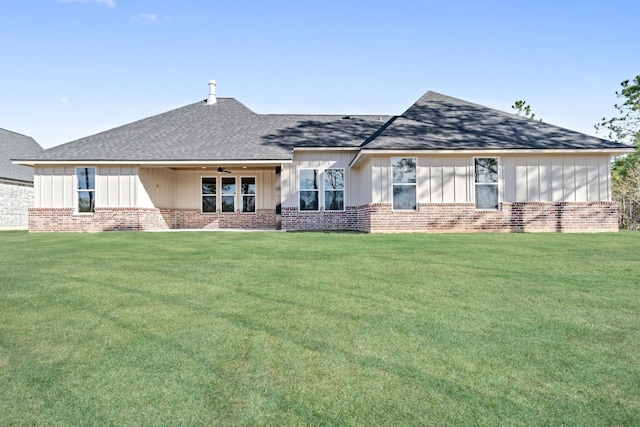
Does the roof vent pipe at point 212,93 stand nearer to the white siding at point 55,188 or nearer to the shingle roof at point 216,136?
the shingle roof at point 216,136

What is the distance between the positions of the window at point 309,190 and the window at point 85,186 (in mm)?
7960

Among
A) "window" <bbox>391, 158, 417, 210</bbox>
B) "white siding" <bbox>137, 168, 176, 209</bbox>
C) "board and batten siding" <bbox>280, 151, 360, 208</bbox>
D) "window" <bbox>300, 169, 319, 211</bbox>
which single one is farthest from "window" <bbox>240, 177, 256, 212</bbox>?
"window" <bbox>391, 158, 417, 210</bbox>

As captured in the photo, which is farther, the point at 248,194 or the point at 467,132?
the point at 248,194

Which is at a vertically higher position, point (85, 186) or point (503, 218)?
point (85, 186)

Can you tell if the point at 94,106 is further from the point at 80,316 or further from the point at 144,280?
the point at 80,316

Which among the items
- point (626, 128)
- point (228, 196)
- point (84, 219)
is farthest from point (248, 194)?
point (626, 128)

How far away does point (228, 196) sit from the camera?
18.1 m

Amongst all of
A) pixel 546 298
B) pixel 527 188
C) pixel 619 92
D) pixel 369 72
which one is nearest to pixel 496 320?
pixel 546 298

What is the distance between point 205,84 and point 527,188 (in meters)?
15.7

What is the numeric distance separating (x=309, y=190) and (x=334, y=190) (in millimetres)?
996

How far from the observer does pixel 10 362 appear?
8.74 ft

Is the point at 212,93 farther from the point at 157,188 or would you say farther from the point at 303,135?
the point at 157,188

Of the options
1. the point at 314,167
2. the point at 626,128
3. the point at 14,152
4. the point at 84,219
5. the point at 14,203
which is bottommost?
the point at 84,219

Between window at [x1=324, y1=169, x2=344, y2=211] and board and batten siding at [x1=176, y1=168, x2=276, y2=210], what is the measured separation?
2.89 m
